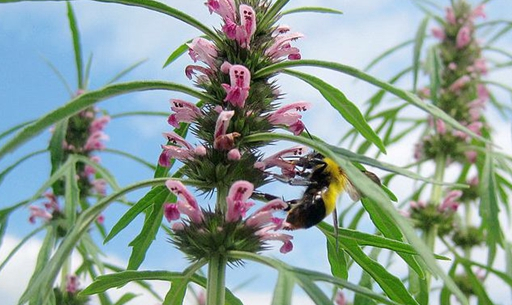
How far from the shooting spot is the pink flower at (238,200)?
5.54 ft

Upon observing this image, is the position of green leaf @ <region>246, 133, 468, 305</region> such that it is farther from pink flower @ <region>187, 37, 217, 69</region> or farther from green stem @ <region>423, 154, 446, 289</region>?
green stem @ <region>423, 154, 446, 289</region>

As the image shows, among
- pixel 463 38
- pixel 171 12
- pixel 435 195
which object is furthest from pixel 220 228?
pixel 463 38

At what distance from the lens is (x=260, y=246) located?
1.86 m

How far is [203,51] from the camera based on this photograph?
190cm

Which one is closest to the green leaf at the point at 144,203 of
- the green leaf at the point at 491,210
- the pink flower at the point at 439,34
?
the green leaf at the point at 491,210

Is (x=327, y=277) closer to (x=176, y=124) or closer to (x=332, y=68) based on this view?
(x=332, y=68)

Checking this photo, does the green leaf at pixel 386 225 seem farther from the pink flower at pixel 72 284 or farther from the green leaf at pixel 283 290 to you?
the pink flower at pixel 72 284

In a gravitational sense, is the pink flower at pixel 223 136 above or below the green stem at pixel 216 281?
above

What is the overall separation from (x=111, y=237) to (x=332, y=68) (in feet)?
3.19

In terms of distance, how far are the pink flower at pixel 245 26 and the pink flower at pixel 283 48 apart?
88 mm

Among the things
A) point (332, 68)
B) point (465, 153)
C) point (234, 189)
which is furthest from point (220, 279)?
point (465, 153)

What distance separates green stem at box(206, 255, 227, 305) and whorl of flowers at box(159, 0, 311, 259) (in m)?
0.04

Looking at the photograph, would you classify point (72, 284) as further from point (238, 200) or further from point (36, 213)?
point (238, 200)

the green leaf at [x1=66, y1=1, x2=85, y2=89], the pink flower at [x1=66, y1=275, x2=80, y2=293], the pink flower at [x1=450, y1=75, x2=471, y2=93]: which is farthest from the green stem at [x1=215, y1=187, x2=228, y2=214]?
the pink flower at [x1=450, y1=75, x2=471, y2=93]
